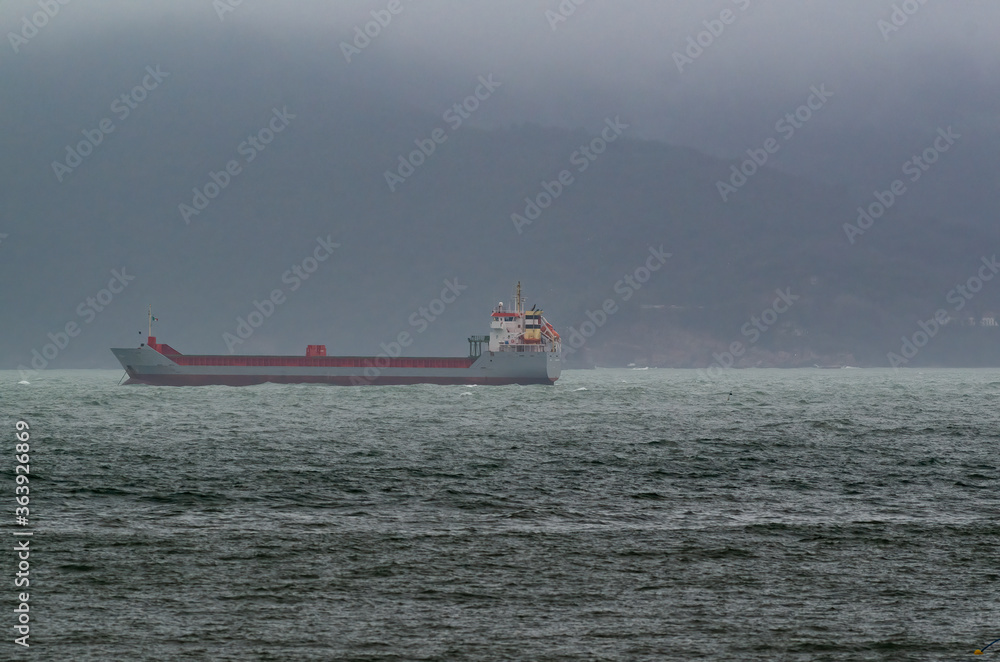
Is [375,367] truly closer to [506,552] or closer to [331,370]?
[331,370]

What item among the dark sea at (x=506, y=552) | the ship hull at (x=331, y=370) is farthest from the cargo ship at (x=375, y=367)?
the dark sea at (x=506, y=552)

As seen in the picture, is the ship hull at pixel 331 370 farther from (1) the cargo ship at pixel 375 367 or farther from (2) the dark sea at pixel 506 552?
(2) the dark sea at pixel 506 552

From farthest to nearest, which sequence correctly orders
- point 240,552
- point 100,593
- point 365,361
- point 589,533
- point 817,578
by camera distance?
point 365,361, point 589,533, point 240,552, point 817,578, point 100,593

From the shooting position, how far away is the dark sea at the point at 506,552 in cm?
1225

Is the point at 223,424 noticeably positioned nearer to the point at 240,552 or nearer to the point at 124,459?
the point at 124,459

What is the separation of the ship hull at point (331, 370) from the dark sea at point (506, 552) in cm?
6530

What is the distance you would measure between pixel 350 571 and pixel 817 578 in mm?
7794

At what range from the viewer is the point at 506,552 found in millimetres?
17531

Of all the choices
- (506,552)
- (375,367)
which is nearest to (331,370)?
(375,367)

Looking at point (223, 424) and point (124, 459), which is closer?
point (124, 459)

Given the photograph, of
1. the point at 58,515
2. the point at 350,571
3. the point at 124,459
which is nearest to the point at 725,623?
the point at 350,571

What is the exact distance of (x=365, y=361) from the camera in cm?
11094

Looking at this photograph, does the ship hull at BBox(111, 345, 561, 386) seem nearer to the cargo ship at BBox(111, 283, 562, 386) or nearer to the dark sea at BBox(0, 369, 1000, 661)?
the cargo ship at BBox(111, 283, 562, 386)

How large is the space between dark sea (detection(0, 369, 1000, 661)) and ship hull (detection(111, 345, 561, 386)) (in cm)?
6530
